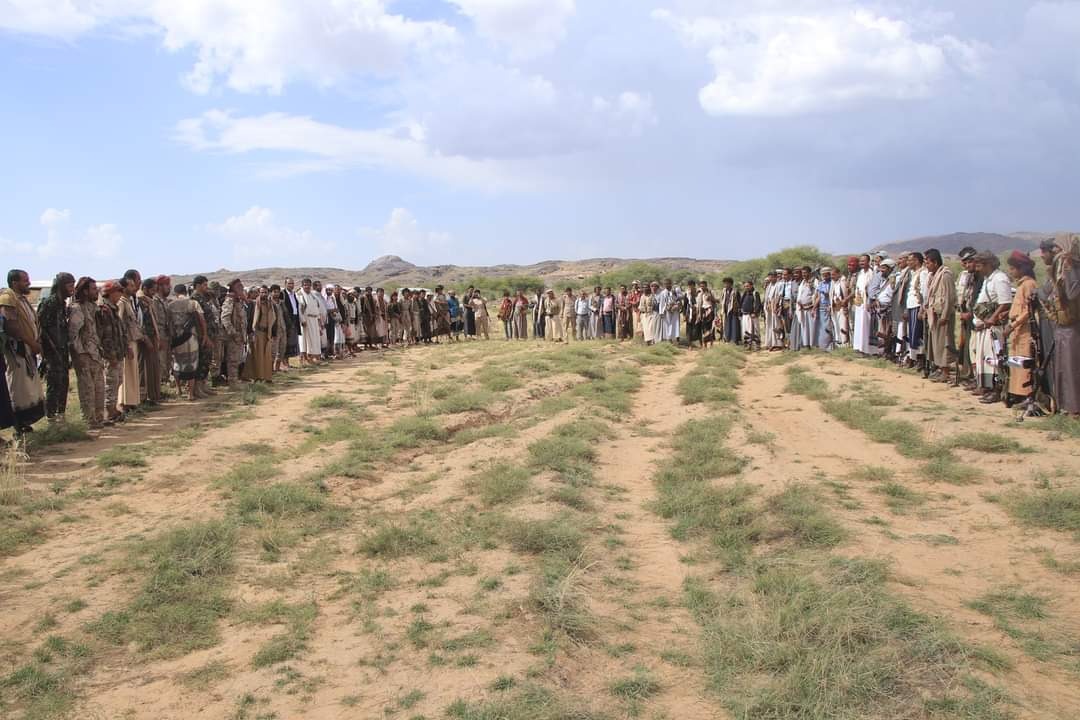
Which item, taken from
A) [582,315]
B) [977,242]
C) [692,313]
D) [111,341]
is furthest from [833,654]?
[977,242]

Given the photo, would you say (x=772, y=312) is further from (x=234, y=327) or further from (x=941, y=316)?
(x=234, y=327)

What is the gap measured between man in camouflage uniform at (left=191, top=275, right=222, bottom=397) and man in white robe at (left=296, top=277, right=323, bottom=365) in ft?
13.6

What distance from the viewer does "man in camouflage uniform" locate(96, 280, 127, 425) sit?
962cm

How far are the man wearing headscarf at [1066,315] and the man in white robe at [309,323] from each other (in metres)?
13.0

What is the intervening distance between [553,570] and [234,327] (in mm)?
9020

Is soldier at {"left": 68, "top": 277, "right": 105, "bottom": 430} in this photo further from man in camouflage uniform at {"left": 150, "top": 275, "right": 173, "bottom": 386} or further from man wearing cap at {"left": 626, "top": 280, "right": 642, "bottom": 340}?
man wearing cap at {"left": 626, "top": 280, "right": 642, "bottom": 340}

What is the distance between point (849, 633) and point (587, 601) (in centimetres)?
145

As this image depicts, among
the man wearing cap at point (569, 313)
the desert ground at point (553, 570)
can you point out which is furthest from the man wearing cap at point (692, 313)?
the desert ground at point (553, 570)

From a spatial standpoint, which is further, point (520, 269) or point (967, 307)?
point (520, 269)

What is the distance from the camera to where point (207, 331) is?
39.4ft

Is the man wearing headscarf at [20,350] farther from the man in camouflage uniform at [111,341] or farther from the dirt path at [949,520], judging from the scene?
the dirt path at [949,520]

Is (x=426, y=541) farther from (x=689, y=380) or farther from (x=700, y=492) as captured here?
(x=689, y=380)

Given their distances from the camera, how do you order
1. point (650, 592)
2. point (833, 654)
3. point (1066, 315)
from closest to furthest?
point (833, 654)
point (650, 592)
point (1066, 315)

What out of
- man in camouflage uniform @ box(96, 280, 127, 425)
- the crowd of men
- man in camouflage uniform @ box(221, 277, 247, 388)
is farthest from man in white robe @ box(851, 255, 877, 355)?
man in camouflage uniform @ box(96, 280, 127, 425)
